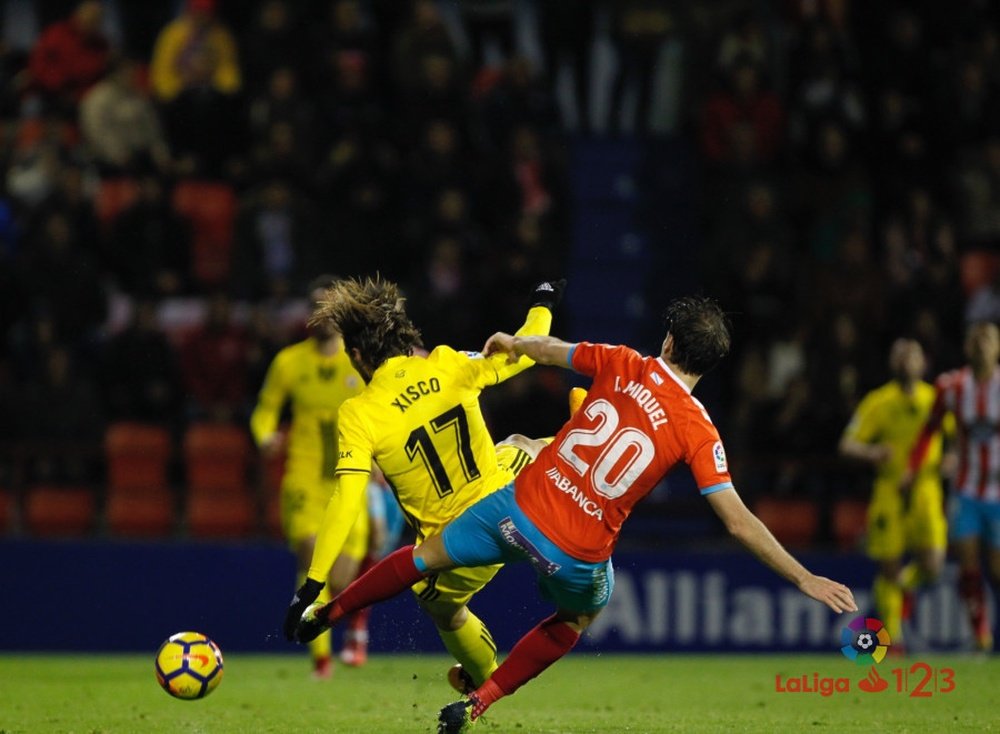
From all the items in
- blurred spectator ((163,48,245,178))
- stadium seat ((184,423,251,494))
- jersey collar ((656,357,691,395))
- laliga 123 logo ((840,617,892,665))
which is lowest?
laliga 123 logo ((840,617,892,665))

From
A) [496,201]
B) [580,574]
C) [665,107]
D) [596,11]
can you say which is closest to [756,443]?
[496,201]

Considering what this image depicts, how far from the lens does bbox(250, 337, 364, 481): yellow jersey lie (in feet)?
36.5

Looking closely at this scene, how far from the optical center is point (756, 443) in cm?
1420

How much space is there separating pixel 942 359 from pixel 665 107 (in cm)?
417

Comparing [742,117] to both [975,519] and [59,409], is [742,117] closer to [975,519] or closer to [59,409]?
[975,519]

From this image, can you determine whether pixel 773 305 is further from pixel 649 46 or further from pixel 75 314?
pixel 75 314

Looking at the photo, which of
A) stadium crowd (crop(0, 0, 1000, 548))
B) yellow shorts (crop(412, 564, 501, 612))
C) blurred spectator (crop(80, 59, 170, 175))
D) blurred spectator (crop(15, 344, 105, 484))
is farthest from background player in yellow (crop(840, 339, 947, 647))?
blurred spectator (crop(80, 59, 170, 175))

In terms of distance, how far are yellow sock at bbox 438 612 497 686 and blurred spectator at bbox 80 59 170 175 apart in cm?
833

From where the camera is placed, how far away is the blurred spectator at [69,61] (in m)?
16.0

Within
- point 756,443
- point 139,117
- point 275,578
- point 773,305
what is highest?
point 139,117

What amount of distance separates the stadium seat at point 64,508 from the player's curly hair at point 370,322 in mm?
6066

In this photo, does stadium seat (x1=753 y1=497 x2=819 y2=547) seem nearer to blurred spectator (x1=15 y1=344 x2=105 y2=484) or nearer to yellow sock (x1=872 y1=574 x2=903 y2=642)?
yellow sock (x1=872 y1=574 x2=903 y2=642)

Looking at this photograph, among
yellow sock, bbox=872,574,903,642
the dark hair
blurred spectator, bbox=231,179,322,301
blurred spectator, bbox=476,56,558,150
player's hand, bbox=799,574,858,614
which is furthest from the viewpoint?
blurred spectator, bbox=476,56,558,150

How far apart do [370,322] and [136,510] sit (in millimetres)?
6139
